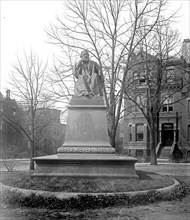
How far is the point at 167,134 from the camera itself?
40.1 metres

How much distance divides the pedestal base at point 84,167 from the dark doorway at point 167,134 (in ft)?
103

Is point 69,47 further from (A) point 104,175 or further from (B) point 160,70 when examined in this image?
(A) point 104,175

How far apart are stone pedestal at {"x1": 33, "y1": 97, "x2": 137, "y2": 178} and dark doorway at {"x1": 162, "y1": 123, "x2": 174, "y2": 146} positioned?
99.1 feet

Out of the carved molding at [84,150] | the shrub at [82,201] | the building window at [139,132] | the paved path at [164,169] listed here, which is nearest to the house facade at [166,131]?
the building window at [139,132]

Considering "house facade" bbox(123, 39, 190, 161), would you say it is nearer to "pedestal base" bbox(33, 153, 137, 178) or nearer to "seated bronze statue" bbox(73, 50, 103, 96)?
"seated bronze statue" bbox(73, 50, 103, 96)

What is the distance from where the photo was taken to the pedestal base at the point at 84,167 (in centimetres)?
921

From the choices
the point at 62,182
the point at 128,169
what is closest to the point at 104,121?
the point at 128,169

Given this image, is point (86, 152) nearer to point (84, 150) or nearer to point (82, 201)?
point (84, 150)

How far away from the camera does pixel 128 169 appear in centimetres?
943

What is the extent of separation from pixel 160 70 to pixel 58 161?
16007mm

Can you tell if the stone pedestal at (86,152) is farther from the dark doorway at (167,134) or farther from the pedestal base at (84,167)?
the dark doorway at (167,134)

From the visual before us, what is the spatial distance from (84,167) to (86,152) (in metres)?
1.01

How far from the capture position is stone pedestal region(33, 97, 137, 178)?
927cm

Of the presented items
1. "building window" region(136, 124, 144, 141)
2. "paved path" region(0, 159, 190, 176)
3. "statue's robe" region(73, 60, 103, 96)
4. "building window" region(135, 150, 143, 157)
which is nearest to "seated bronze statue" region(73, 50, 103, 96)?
"statue's robe" region(73, 60, 103, 96)
